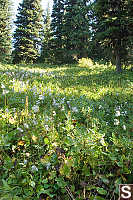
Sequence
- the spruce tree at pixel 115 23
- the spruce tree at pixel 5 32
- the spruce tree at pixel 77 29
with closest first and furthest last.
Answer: the spruce tree at pixel 115 23 < the spruce tree at pixel 77 29 < the spruce tree at pixel 5 32

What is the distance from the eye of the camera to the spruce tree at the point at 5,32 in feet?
89.5

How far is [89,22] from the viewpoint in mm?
23578

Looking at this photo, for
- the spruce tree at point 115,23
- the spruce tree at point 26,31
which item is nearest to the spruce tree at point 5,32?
the spruce tree at point 26,31

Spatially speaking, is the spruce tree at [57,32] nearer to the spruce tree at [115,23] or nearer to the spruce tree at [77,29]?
the spruce tree at [77,29]

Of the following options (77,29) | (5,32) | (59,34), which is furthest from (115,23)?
(5,32)

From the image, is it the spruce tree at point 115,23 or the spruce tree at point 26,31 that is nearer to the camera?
the spruce tree at point 115,23

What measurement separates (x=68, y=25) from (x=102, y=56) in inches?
274

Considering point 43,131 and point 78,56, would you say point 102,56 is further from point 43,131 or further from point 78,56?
point 43,131

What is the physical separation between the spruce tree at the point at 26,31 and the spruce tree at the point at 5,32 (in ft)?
7.38

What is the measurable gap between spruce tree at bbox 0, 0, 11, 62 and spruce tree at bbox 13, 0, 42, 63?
7.38 ft

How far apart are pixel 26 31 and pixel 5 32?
274 inches

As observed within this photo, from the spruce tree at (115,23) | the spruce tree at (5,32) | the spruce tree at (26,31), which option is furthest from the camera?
the spruce tree at (5,32)

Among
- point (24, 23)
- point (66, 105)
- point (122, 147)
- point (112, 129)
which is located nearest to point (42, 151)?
point (122, 147)

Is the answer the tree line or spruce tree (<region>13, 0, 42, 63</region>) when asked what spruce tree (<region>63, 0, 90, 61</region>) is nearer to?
the tree line
